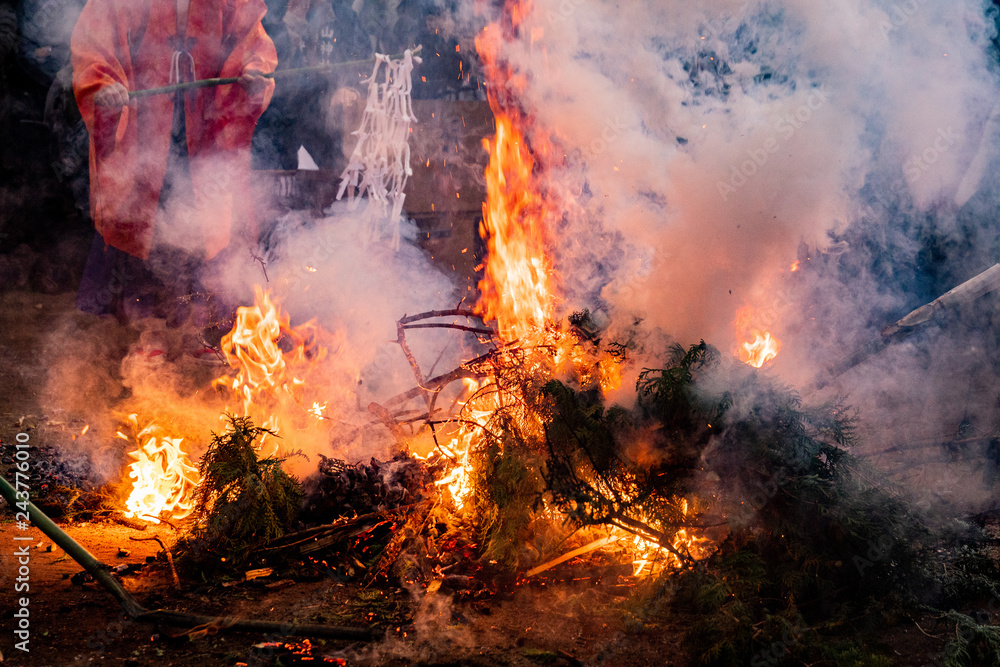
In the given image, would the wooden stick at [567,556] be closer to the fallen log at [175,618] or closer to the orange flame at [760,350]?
the fallen log at [175,618]

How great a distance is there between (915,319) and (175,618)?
19.9 ft

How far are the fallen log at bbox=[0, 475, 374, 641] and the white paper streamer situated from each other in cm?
527

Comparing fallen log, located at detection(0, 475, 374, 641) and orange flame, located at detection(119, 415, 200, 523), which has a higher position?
orange flame, located at detection(119, 415, 200, 523)

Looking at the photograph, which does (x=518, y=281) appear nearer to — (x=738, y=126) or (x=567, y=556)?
(x=738, y=126)

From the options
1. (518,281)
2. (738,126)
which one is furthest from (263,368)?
(738,126)

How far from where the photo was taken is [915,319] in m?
5.48

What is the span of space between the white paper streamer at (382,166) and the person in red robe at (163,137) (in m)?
1.30

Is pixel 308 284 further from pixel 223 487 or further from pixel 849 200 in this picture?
pixel 849 200

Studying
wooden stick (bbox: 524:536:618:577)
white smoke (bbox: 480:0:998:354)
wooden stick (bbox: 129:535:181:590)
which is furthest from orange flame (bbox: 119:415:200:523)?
white smoke (bbox: 480:0:998:354)

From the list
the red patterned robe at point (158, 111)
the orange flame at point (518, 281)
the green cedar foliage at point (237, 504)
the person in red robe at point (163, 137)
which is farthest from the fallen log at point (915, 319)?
the red patterned robe at point (158, 111)

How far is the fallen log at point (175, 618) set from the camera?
334 cm

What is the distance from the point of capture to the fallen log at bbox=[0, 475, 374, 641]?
3.34m

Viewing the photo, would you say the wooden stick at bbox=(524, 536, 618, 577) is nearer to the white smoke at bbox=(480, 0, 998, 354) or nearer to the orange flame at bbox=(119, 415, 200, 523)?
the white smoke at bbox=(480, 0, 998, 354)

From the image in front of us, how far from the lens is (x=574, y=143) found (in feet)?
21.3
